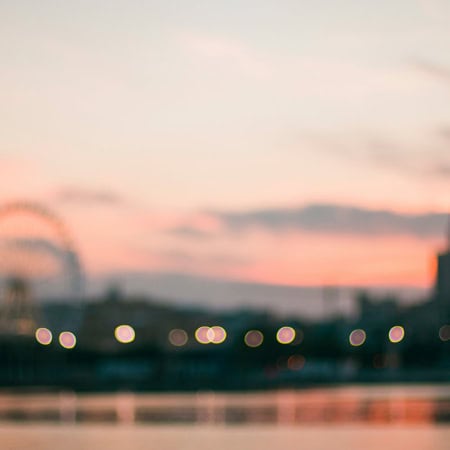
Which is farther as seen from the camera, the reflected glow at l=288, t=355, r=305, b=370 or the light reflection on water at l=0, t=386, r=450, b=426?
the reflected glow at l=288, t=355, r=305, b=370

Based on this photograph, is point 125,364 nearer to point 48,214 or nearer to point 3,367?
point 3,367

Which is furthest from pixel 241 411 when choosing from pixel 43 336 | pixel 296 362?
pixel 296 362

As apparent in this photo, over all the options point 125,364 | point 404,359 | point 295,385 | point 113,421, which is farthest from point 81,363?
point 113,421

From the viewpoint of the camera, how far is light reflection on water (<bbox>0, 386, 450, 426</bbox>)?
60312 mm

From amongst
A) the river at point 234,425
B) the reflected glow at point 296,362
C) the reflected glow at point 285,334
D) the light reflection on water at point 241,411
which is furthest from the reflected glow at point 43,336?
the river at point 234,425

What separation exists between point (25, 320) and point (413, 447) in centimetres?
8923

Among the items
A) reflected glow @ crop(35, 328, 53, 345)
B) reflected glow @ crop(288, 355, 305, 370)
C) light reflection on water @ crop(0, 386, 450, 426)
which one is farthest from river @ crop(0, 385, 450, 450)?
reflected glow @ crop(288, 355, 305, 370)

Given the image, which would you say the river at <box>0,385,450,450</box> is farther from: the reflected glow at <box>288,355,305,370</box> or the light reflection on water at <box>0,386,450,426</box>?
the reflected glow at <box>288,355,305,370</box>

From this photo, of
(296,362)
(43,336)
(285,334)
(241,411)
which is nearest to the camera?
(241,411)

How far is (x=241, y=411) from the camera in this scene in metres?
70.6

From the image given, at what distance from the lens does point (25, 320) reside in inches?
5089

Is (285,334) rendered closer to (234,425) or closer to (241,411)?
(241,411)

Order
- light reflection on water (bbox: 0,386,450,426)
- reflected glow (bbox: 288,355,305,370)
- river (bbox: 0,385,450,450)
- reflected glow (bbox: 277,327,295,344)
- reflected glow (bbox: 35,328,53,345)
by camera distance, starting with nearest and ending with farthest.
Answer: river (bbox: 0,385,450,450) → light reflection on water (bbox: 0,386,450,426) → reflected glow (bbox: 35,328,53,345) → reflected glow (bbox: 277,327,295,344) → reflected glow (bbox: 288,355,305,370)

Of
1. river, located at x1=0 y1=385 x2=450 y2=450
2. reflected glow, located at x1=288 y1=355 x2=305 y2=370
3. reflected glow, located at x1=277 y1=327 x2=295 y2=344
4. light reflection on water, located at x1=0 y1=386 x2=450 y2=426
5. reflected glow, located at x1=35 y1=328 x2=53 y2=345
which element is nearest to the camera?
river, located at x1=0 y1=385 x2=450 y2=450
